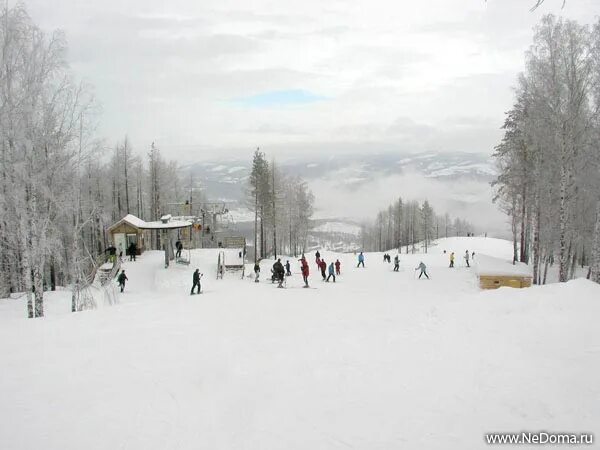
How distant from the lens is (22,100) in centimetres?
1352

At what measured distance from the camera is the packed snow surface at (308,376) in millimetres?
5547

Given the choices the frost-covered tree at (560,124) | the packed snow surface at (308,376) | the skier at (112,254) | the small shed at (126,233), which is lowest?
the packed snow surface at (308,376)

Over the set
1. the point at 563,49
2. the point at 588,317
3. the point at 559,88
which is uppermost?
the point at 563,49

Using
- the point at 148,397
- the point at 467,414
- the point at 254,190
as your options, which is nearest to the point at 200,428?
the point at 148,397

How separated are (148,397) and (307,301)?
957cm

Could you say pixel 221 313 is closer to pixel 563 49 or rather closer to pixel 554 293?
pixel 554 293

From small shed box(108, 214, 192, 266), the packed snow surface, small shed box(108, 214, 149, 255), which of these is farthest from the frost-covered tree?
small shed box(108, 214, 149, 255)

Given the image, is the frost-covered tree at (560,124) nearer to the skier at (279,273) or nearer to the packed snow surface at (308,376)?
the packed snow surface at (308,376)

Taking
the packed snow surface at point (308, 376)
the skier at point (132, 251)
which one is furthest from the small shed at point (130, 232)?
the packed snow surface at point (308, 376)

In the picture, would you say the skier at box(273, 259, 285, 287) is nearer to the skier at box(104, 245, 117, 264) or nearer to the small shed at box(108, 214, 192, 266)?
the small shed at box(108, 214, 192, 266)

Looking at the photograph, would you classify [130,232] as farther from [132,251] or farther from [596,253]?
[596,253]

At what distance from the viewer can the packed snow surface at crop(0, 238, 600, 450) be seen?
18.2 ft

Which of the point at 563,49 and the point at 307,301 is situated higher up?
the point at 563,49

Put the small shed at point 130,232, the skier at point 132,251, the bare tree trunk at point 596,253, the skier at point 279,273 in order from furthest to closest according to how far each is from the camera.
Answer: the skier at point 132,251, the small shed at point 130,232, the skier at point 279,273, the bare tree trunk at point 596,253
